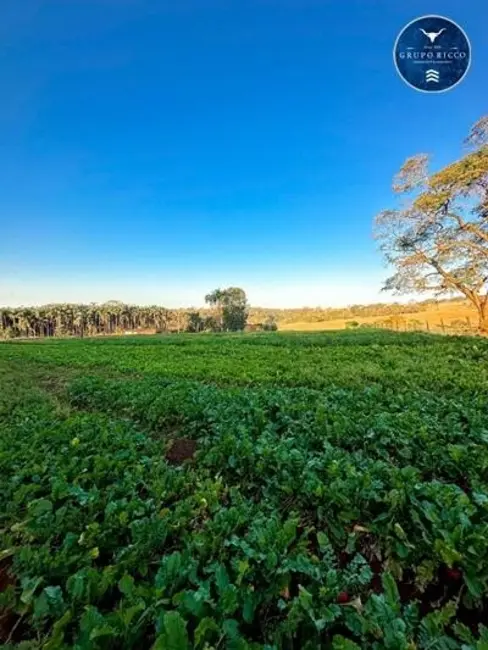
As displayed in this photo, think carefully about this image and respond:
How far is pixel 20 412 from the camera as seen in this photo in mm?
7039

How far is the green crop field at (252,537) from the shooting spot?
1.79 meters

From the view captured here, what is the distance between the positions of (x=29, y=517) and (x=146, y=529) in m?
1.20

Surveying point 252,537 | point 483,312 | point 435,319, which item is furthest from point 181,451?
point 435,319

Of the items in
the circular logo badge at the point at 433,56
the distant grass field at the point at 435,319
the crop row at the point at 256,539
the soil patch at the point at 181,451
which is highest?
the circular logo badge at the point at 433,56

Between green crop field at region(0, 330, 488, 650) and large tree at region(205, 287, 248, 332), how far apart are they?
3127 inches

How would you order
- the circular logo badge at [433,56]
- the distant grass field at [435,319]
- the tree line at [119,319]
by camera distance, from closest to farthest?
1. the circular logo badge at [433,56]
2. the distant grass field at [435,319]
3. the tree line at [119,319]

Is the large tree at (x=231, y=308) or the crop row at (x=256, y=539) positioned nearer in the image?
the crop row at (x=256, y=539)

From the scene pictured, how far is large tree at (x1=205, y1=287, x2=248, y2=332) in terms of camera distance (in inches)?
3349

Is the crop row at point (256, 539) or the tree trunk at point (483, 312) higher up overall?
the tree trunk at point (483, 312)

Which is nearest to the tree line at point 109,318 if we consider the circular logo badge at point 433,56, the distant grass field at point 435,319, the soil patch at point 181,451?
the distant grass field at point 435,319

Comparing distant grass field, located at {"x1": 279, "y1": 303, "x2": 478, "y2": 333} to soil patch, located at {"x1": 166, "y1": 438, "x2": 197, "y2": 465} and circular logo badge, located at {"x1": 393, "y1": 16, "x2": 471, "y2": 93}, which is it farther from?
soil patch, located at {"x1": 166, "y1": 438, "x2": 197, "y2": 465}

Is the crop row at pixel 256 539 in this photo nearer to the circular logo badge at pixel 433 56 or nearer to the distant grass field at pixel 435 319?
the circular logo badge at pixel 433 56

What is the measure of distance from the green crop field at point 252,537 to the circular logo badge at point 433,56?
42.2 feet

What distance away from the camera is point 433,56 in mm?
12406
